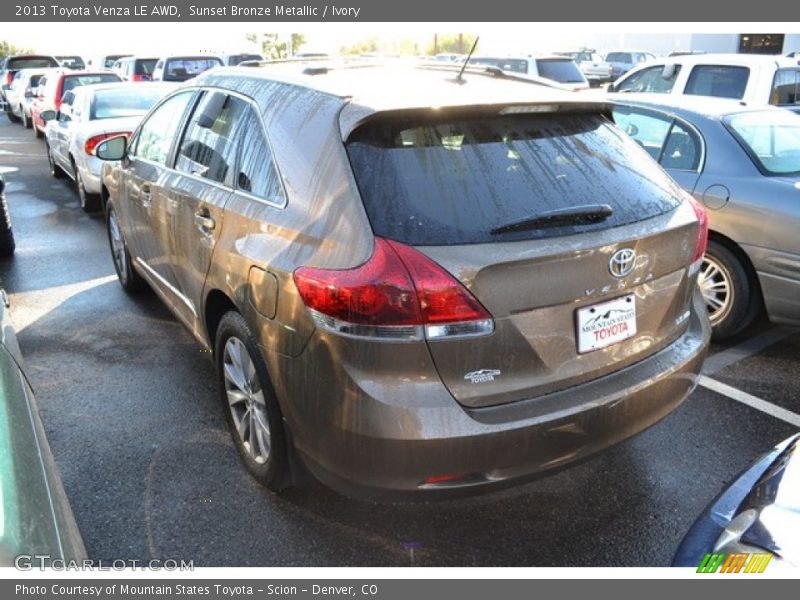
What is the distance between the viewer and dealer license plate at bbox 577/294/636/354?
2.37m

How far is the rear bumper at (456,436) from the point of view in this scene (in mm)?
2174

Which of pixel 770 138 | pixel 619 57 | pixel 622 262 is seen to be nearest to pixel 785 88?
pixel 770 138

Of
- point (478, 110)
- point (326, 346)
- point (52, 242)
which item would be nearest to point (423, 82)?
point (478, 110)

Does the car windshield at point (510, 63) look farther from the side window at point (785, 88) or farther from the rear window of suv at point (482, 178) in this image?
the rear window of suv at point (482, 178)

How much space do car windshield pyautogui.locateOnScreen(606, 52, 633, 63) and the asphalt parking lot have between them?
2920cm

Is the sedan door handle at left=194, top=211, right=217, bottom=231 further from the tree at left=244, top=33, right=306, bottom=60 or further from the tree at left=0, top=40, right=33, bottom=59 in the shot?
the tree at left=0, top=40, right=33, bottom=59

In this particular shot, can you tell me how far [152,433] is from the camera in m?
3.45

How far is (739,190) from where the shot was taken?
435 cm

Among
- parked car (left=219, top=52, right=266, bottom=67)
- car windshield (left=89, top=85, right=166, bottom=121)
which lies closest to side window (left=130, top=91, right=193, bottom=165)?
car windshield (left=89, top=85, right=166, bottom=121)

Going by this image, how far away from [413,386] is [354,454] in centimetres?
32

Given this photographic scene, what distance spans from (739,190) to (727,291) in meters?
0.66

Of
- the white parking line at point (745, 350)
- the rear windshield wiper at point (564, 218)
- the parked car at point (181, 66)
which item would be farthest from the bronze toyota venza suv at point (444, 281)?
the parked car at point (181, 66)

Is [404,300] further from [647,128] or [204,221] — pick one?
[647,128]

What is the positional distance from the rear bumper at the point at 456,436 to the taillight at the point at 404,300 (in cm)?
20
